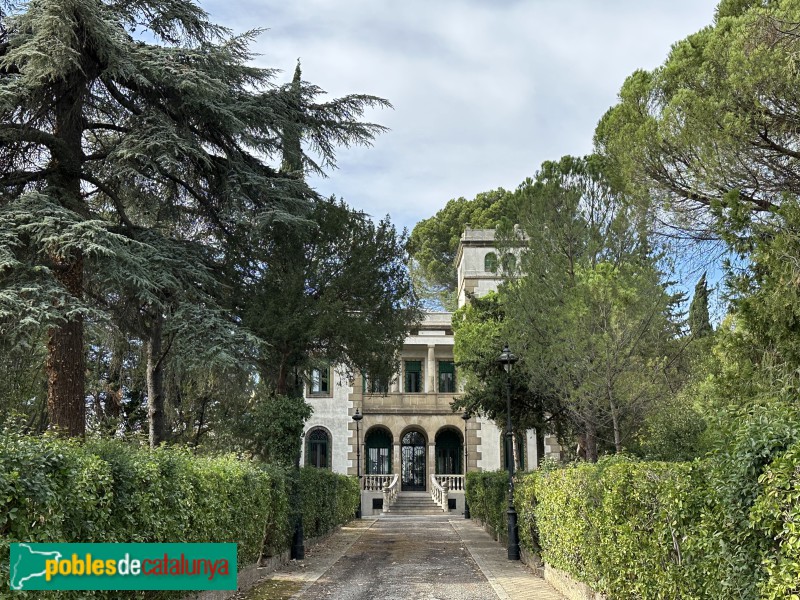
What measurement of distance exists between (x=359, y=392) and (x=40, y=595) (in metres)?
33.6

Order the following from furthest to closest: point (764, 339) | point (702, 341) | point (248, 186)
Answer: point (248, 186)
point (702, 341)
point (764, 339)

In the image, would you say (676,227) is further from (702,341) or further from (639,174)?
(702,341)

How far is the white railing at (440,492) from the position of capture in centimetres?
3341

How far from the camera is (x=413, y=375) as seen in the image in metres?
41.2

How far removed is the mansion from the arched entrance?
0.05 m

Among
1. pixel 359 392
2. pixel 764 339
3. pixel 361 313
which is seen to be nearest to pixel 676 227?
pixel 764 339

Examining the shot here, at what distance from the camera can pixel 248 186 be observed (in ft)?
50.2

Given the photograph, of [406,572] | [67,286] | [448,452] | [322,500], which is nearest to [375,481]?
[448,452]

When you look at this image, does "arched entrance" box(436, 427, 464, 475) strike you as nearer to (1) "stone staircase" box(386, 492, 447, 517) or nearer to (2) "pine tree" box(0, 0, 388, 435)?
(1) "stone staircase" box(386, 492, 447, 517)

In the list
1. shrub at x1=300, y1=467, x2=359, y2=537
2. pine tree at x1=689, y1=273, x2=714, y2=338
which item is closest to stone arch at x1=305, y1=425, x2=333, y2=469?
shrub at x1=300, y1=467, x2=359, y2=537

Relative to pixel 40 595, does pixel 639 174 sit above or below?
above

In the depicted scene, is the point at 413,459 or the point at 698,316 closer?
the point at 698,316

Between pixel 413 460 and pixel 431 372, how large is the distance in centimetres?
494

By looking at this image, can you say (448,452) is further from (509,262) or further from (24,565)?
(24,565)
